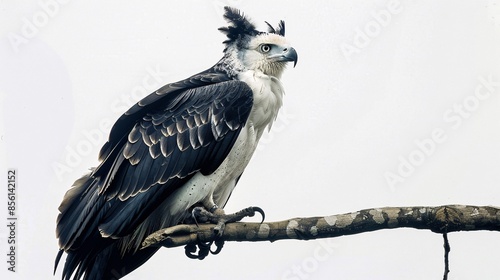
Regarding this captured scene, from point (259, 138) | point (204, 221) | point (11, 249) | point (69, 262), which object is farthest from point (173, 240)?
point (11, 249)

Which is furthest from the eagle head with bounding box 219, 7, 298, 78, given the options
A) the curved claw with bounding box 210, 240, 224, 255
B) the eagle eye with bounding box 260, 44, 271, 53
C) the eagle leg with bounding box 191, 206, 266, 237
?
the curved claw with bounding box 210, 240, 224, 255

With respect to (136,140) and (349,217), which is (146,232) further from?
(349,217)

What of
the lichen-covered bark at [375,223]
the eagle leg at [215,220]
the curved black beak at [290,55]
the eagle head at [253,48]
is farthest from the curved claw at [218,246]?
the curved black beak at [290,55]

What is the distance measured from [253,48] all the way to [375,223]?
6.51 ft

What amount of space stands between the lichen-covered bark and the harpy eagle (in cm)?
36

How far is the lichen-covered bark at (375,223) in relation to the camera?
428cm

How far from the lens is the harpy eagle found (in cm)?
504

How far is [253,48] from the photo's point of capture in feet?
18.7

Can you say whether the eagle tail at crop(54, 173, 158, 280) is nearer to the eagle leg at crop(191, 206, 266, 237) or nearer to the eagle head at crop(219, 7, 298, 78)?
the eagle leg at crop(191, 206, 266, 237)

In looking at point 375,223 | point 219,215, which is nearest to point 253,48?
point 219,215

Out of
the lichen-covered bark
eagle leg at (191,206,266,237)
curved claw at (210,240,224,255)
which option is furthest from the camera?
curved claw at (210,240,224,255)

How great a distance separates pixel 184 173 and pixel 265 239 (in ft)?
2.85

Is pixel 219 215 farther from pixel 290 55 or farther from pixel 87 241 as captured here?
pixel 290 55

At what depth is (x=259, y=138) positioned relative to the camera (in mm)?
5641
